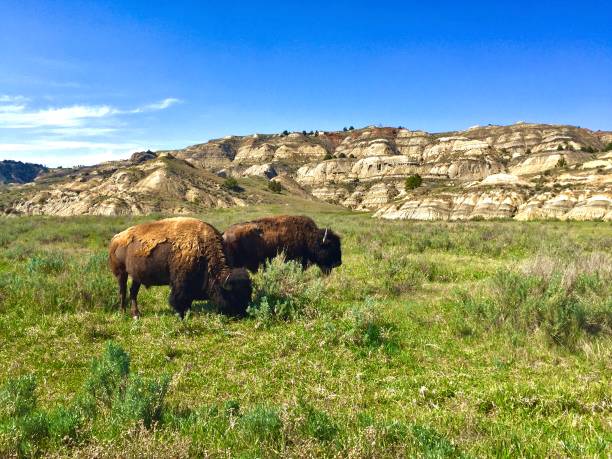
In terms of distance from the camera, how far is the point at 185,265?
25.3 feet

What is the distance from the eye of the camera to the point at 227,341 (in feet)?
→ 21.9

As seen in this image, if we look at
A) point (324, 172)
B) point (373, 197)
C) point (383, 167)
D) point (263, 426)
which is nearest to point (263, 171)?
point (324, 172)

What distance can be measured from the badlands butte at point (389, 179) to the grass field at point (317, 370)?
1366 inches

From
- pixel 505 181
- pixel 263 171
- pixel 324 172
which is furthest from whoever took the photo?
pixel 263 171

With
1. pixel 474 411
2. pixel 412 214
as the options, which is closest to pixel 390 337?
pixel 474 411

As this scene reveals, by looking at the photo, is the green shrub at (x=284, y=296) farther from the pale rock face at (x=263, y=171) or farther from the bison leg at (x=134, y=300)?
the pale rock face at (x=263, y=171)

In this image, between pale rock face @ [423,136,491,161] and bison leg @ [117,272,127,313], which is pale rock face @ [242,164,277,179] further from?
bison leg @ [117,272,127,313]

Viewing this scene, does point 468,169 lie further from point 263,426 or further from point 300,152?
point 263,426

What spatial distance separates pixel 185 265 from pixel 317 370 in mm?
3731

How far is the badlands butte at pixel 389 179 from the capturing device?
1640 inches

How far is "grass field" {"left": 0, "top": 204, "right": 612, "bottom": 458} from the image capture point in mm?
3363

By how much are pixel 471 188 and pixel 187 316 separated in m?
46.4

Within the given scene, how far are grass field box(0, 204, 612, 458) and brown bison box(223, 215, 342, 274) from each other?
1.64m

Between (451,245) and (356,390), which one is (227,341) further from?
(451,245)
